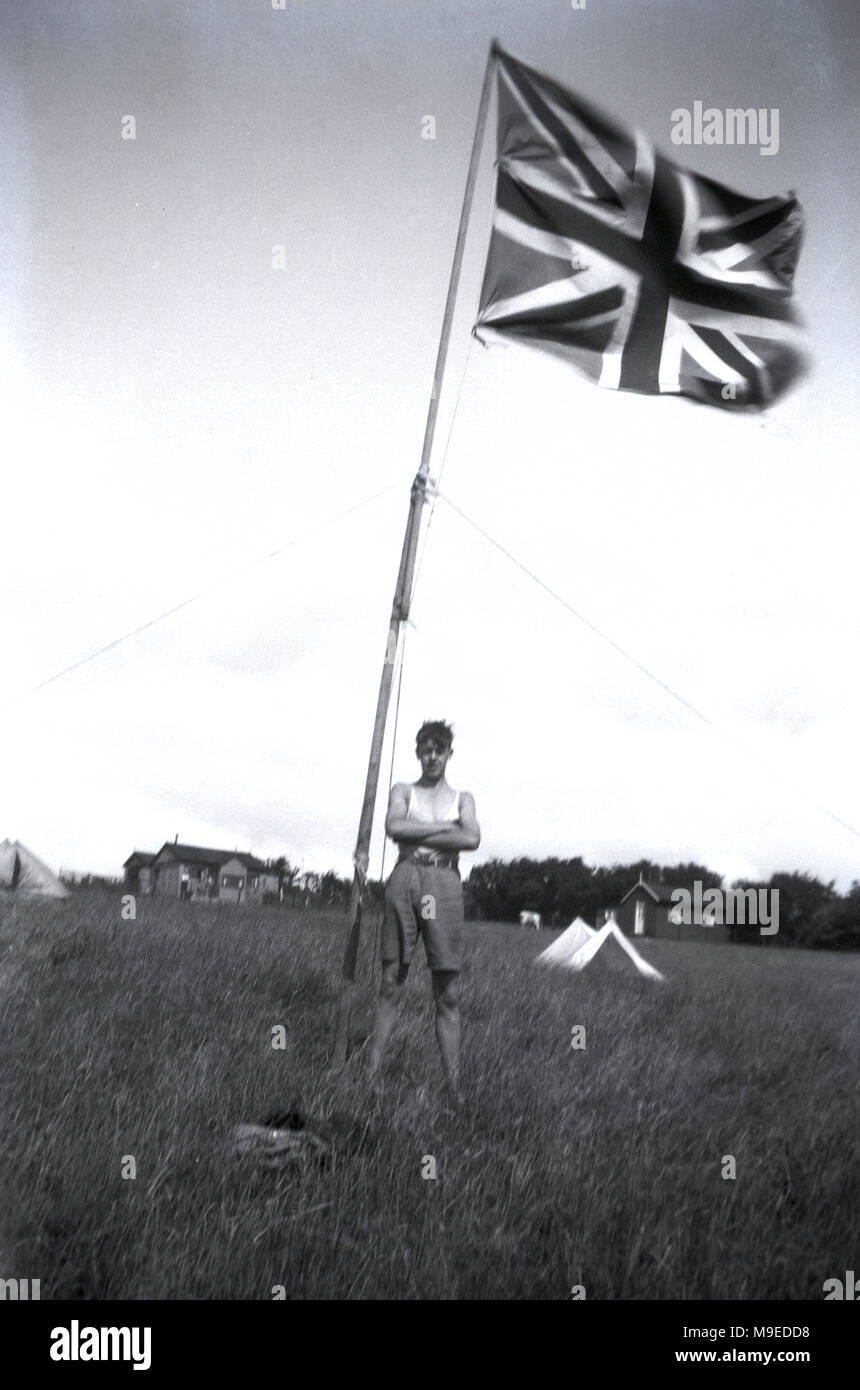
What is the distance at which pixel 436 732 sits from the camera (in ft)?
11.4

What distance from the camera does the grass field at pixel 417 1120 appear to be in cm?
289

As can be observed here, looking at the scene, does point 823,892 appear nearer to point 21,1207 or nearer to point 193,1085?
point 193,1085

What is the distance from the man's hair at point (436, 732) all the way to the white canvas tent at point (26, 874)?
1211mm

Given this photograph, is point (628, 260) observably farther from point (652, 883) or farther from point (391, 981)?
point (391, 981)

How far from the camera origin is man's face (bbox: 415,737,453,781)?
11.3 ft

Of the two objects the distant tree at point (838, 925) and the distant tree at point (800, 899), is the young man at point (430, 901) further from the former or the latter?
the distant tree at point (838, 925)

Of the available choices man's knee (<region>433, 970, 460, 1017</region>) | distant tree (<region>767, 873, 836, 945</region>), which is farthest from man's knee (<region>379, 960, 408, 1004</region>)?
distant tree (<region>767, 873, 836, 945</region>)

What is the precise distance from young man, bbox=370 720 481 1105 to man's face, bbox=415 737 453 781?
2.8 inches

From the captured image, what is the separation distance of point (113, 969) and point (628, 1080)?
164cm

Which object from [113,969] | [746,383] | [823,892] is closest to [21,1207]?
[113,969]

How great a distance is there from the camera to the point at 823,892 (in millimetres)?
3693

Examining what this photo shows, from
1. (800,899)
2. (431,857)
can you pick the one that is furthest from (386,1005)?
(800,899)

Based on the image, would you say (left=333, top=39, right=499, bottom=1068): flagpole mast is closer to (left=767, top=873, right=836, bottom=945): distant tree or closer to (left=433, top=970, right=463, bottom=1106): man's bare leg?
(left=433, top=970, right=463, bottom=1106): man's bare leg
